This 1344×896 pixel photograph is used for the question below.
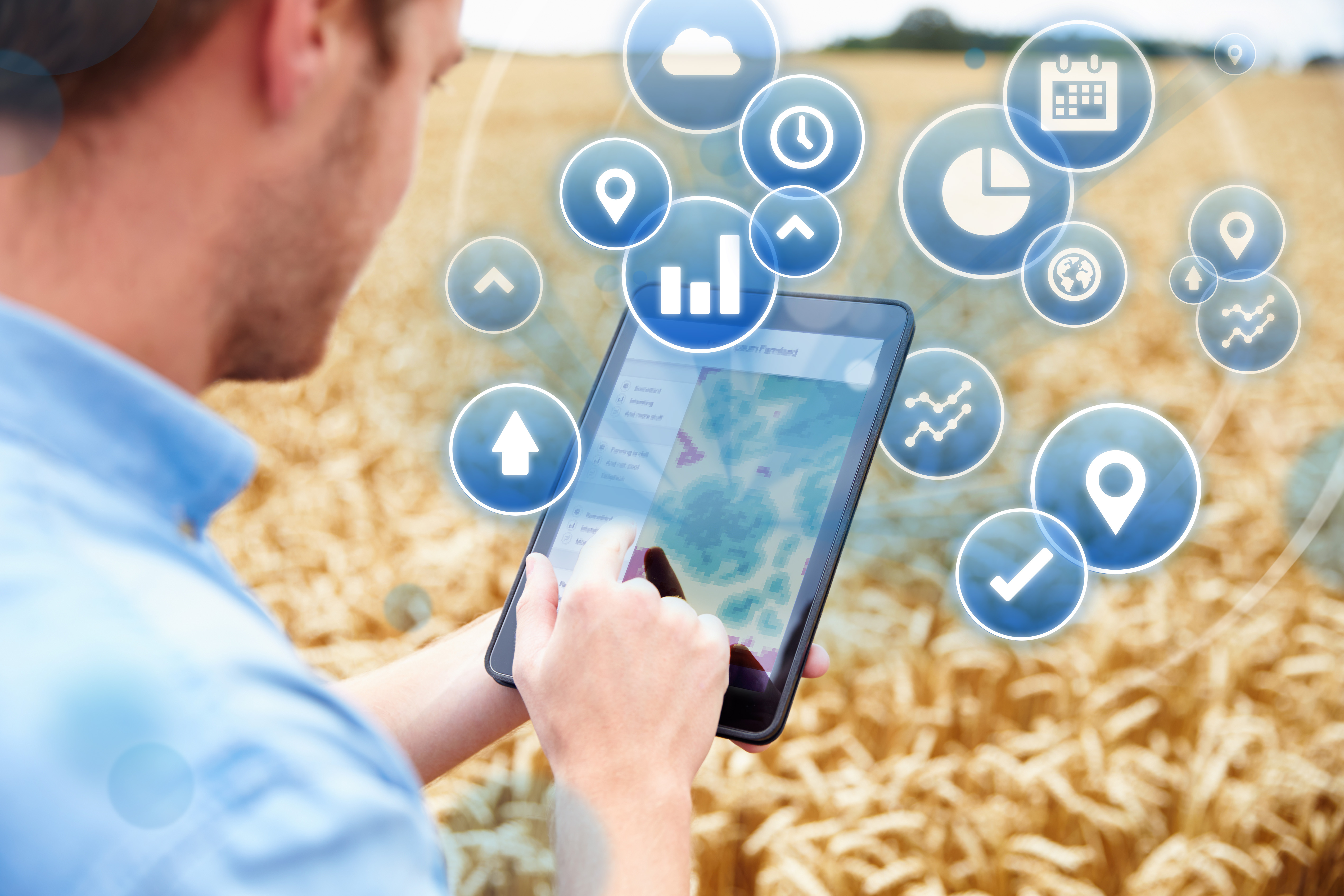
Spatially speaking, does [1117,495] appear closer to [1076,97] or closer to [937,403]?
[937,403]

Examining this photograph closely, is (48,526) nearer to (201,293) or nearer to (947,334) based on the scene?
(201,293)

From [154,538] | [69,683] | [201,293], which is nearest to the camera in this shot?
[69,683]

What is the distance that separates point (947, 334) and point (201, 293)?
218 inches

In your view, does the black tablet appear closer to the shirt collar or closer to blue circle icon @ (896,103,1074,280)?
the shirt collar

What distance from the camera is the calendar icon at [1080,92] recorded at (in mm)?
2365

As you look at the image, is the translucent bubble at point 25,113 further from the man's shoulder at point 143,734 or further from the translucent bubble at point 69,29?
the man's shoulder at point 143,734

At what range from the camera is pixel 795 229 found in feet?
7.73

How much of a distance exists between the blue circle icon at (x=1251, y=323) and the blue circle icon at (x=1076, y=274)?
0.40 metres

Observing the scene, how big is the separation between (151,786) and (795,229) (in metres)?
2.06

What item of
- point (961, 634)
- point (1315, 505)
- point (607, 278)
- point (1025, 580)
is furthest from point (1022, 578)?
point (607, 278)

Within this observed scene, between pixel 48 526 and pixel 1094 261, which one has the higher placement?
pixel 48 526

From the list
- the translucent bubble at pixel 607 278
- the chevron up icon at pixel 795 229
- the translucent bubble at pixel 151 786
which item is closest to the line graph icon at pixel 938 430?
the chevron up icon at pixel 795 229

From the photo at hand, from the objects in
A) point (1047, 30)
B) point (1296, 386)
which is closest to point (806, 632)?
point (1047, 30)

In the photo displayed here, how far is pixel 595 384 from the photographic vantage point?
1.37 meters
